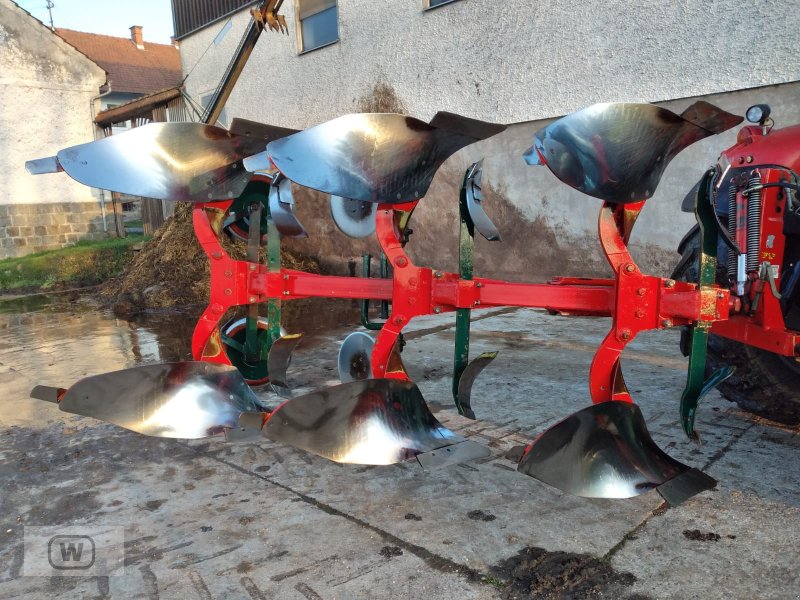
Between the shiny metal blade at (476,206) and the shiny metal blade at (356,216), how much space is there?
2.32 feet

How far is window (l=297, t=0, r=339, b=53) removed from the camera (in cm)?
876

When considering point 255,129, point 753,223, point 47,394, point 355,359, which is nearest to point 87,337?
point 47,394

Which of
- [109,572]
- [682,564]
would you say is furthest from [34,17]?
[682,564]

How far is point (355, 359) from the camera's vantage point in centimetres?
311

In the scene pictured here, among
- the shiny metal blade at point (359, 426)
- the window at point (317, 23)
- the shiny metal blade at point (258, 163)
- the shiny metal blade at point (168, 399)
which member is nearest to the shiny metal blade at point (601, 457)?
the shiny metal blade at point (359, 426)

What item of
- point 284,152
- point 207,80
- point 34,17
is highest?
point 34,17

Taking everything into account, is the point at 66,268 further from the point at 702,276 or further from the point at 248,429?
the point at 702,276

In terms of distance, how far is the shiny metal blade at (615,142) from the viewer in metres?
1.97

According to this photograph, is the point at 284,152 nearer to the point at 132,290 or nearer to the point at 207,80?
the point at 132,290

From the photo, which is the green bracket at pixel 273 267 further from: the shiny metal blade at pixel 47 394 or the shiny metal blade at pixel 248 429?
the shiny metal blade at pixel 47 394

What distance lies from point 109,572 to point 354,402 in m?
0.97

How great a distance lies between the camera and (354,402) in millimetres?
2383

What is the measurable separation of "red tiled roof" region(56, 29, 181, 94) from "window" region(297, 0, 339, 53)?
15.2 meters

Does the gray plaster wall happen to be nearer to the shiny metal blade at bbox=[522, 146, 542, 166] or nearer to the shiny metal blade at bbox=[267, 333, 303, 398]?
the shiny metal blade at bbox=[522, 146, 542, 166]
